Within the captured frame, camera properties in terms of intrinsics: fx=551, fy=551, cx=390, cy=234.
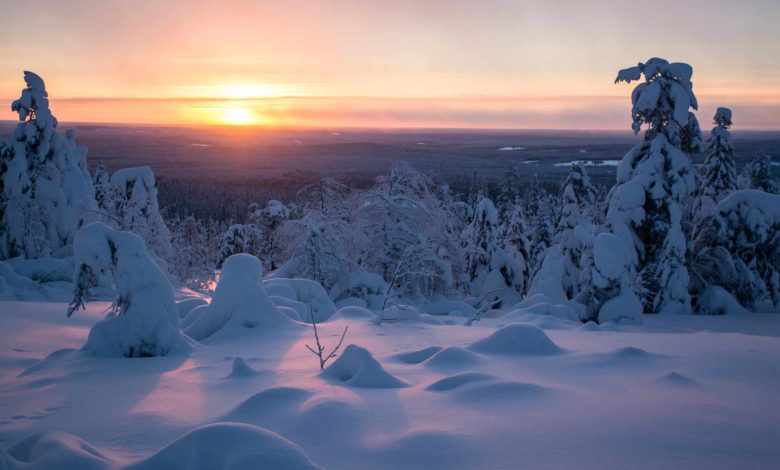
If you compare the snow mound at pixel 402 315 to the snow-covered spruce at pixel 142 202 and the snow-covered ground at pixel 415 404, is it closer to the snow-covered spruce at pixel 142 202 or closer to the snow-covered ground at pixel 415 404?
the snow-covered ground at pixel 415 404

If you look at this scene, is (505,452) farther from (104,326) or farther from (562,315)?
(562,315)

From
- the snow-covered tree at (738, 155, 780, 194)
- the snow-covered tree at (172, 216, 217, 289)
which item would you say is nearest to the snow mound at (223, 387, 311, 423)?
the snow-covered tree at (172, 216, 217, 289)

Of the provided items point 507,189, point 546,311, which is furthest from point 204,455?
point 507,189

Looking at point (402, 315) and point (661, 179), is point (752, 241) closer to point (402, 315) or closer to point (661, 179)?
point (661, 179)

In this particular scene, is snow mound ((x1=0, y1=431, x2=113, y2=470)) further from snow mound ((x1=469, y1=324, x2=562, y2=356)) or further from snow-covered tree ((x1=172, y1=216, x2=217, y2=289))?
snow-covered tree ((x1=172, y1=216, x2=217, y2=289))

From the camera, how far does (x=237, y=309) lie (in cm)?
1024

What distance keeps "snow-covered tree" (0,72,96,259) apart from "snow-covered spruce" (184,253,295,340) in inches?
543

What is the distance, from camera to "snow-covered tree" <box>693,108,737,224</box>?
27391 millimetres

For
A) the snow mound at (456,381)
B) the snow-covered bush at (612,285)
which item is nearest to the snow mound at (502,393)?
the snow mound at (456,381)

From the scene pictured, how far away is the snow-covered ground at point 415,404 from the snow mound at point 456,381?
0.05ft

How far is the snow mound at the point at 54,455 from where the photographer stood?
136 inches

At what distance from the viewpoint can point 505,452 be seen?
4.06 m

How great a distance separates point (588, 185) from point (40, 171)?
2546 cm

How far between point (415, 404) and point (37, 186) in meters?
21.7
